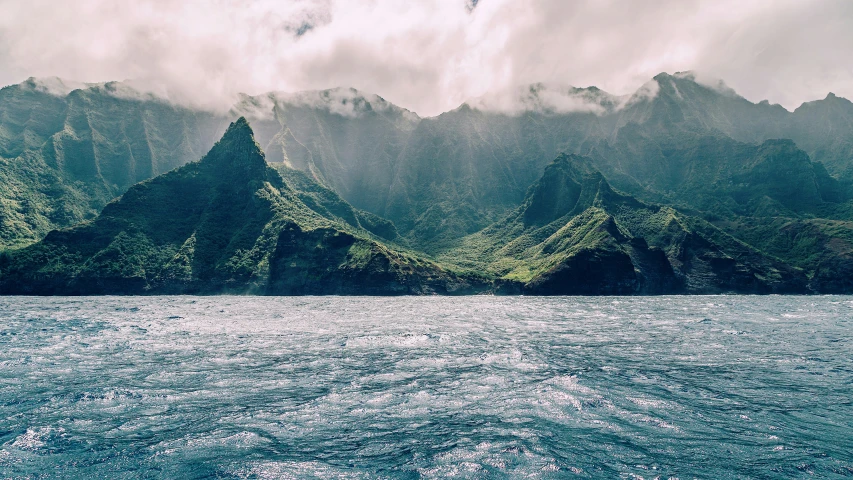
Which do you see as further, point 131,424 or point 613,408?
point 613,408

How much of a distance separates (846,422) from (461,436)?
22.7 metres

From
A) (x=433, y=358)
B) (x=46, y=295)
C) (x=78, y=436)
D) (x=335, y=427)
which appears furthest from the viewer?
(x=46, y=295)

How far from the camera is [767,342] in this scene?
58.1 m

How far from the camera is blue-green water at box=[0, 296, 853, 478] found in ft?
66.4

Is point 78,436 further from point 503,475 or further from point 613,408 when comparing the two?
point 613,408

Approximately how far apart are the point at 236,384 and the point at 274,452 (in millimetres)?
16278

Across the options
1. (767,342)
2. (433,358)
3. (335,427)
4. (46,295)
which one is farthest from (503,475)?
(46,295)

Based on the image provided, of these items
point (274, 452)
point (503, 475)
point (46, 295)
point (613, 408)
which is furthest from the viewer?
point (46, 295)

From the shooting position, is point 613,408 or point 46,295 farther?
point 46,295

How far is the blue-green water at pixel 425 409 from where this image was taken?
797 inches

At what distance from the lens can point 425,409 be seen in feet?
95.5

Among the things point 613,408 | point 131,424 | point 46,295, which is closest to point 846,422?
point 613,408

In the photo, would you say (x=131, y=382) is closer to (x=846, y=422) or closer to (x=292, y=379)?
(x=292, y=379)

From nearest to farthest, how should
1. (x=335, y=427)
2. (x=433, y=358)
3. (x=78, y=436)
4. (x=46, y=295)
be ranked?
(x=78, y=436), (x=335, y=427), (x=433, y=358), (x=46, y=295)
